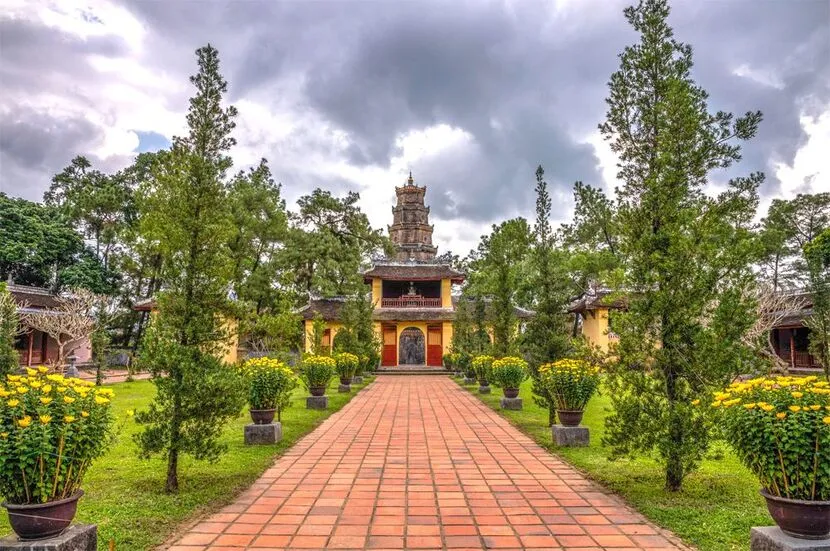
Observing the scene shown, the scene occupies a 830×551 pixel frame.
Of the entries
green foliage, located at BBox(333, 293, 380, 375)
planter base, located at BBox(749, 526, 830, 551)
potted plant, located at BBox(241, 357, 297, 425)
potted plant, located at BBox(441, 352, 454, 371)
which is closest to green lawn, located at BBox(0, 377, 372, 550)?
potted plant, located at BBox(241, 357, 297, 425)

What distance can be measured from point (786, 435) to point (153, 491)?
598 centimetres

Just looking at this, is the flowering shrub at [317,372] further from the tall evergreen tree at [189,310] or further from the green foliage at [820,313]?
the green foliage at [820,313]

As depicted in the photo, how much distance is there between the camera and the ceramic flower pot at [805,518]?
3.72 m

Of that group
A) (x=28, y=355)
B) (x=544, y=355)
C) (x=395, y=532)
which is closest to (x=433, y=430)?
(x=544, y=355)

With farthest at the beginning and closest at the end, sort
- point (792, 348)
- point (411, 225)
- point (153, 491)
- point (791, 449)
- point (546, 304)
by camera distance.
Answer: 1. point (411, 225)
2. point (792, 348)
3. point (546, 304)
4. point (153, 491)
5. point (791, 449)

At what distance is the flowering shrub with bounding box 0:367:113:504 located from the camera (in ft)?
12.1

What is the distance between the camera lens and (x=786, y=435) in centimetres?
382

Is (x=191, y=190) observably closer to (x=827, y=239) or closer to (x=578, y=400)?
(x=578, y=400)

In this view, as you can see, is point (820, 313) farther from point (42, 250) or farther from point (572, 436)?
point (42, 250)

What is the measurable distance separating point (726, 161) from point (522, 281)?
24.1 m

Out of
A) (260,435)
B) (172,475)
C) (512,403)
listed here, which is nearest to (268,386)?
(260,435)

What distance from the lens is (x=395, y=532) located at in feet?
15.4

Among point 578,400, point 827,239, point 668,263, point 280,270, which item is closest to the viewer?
point 668,263

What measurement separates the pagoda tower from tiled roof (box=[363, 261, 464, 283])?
8.04 meters
